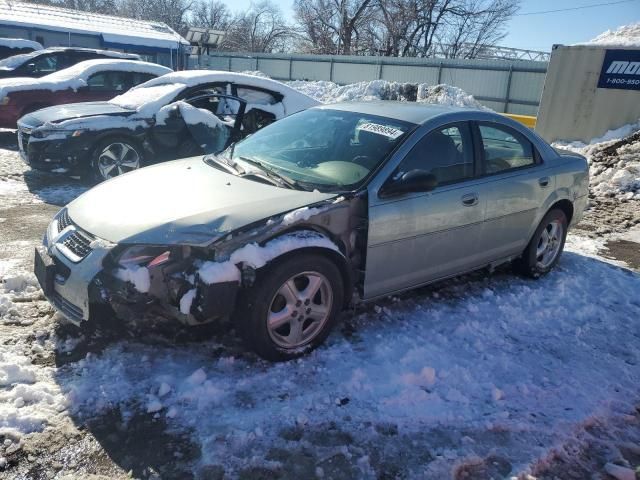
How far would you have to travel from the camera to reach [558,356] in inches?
145

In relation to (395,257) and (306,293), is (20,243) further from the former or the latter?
(395,257)

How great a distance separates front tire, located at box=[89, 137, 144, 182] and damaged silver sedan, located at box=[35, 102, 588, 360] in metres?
3.18

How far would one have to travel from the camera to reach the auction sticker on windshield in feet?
12.6

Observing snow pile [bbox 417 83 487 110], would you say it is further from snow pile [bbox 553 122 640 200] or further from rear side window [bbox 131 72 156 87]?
rear side window [bbox 131 72 156 87]

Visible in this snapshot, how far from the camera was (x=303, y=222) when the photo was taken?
3.22 m

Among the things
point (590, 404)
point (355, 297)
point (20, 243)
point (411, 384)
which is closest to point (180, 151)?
point (20, 243)

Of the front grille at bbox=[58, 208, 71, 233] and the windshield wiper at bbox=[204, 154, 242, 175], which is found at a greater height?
the windshield wiper at bbox=[204, 154, 242, 175]

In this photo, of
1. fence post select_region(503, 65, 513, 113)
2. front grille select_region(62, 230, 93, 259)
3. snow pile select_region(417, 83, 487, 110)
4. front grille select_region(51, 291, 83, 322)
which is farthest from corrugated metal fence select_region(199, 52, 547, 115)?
front grille select_region(51, 291, 83, 322)

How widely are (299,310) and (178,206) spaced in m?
0.97

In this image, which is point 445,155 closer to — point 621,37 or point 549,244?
point 549,244

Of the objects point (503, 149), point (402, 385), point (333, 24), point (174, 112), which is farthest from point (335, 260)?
point (333, 24)

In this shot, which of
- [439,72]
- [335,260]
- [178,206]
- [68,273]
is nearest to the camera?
[68,273]

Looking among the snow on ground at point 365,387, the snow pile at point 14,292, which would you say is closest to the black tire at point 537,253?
the snow on ground at point 365,387

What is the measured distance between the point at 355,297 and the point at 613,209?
241 inches
